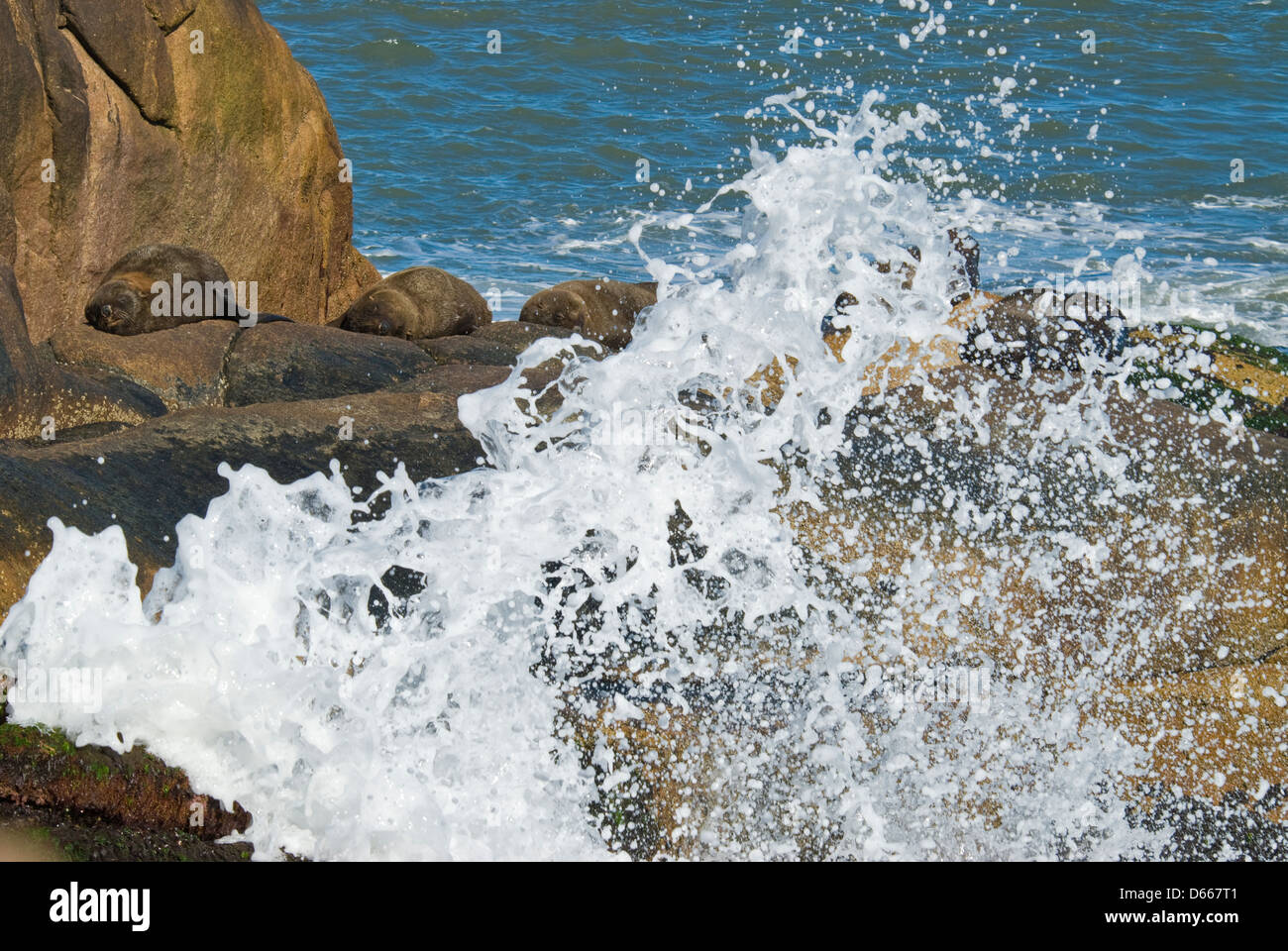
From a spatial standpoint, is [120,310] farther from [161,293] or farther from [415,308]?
[415,308]

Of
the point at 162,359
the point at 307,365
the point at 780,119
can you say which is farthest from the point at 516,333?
the point at 780,119

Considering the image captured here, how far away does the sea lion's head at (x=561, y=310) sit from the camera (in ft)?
29.4

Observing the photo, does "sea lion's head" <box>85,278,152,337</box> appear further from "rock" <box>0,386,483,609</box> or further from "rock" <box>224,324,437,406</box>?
"rock" <box>0,386,483,609</box>

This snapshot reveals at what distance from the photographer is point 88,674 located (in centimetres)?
400

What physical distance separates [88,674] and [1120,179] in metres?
16.0

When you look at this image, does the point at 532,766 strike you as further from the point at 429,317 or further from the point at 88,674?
the point at 429,317

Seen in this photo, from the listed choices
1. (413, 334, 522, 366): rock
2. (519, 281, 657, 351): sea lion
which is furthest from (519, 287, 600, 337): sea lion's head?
(413, 334, 522, 366): rock

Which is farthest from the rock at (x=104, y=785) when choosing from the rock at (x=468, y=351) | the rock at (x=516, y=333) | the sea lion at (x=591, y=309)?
the sea lion at (x=591, y=309)

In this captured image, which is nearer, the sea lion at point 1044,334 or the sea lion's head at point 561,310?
the sea lion at point 1044,334

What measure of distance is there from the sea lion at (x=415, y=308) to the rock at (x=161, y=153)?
3.91 ft

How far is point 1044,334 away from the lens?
6023 millimetres

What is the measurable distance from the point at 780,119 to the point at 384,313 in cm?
1173

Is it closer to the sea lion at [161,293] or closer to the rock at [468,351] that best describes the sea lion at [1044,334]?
the rock at [468,351]

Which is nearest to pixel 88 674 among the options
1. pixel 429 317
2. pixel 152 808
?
pixel 152 808
